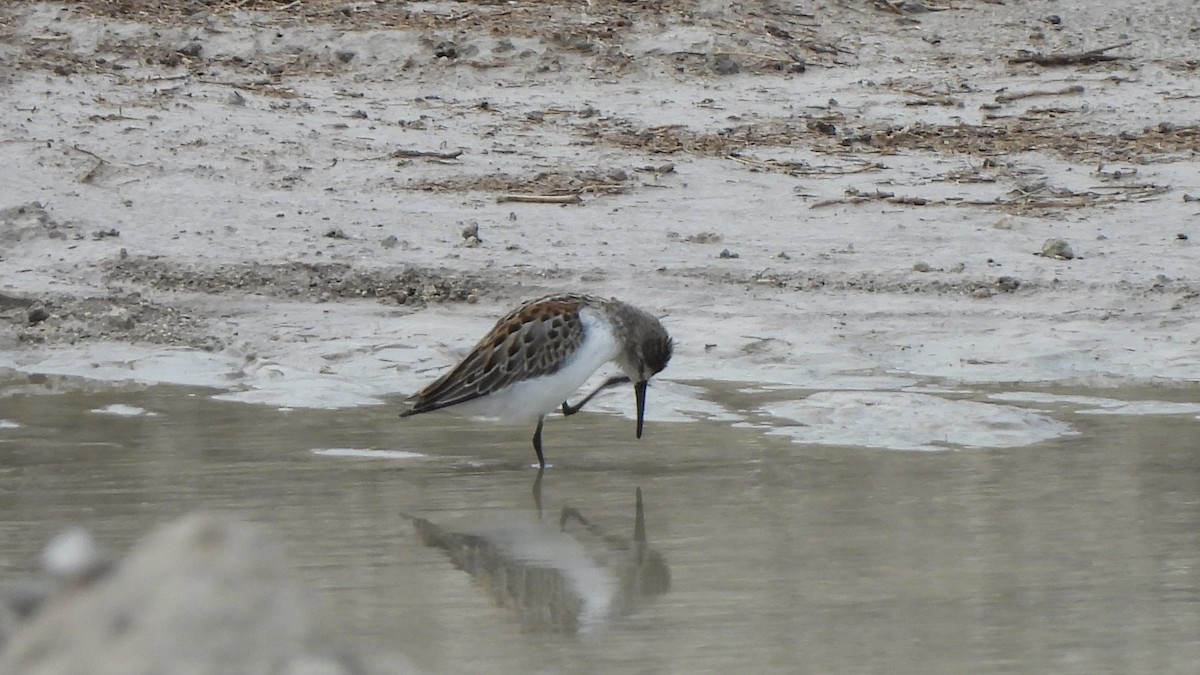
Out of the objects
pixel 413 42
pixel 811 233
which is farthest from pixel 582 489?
pixel 413 42

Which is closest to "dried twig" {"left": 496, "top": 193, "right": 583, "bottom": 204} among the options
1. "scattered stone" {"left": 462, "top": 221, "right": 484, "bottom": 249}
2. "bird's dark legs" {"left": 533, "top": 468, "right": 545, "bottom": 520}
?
"scattered stone" {"left": 462, "top": 221, "right": 484, "bottom": 249}

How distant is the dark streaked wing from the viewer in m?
6.91

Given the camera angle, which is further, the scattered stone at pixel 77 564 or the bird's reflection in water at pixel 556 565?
the bird's reflection in water at pixel 556 565

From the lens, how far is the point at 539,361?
22.6 feet

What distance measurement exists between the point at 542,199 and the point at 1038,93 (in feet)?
14.1

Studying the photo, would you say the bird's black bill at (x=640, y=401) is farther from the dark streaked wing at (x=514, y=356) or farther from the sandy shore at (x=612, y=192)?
the sandy shore at (x=612, y=192)

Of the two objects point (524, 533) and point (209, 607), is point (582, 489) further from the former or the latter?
point (209, 607)

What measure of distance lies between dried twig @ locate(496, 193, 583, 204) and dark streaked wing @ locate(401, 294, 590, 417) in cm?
374

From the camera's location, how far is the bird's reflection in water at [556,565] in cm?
502

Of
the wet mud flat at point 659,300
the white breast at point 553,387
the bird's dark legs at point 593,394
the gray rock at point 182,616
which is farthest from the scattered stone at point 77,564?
the bird's dark legs at point 593,394

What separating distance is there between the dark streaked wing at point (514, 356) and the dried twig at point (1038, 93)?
6.94 metres

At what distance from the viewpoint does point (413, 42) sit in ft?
44.5

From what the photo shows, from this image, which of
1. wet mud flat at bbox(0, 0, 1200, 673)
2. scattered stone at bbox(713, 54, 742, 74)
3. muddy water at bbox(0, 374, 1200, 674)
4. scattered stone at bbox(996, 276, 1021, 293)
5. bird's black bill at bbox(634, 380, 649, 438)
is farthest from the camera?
scattered stone at bbox(713, 54, 742, 74)

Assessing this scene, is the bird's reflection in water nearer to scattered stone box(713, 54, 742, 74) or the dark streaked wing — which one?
the dark streaked wing
